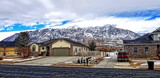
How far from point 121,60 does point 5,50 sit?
35768 mm

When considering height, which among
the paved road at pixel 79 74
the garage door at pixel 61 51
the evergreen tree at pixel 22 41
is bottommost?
the paved road at pixel 79 74

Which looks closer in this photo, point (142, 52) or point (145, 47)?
point (145, 47)

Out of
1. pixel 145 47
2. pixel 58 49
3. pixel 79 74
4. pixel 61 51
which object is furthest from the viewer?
pixel 58 49

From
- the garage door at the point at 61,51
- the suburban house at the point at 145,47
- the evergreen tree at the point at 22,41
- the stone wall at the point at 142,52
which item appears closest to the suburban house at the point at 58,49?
the garage door at the point at 61,51

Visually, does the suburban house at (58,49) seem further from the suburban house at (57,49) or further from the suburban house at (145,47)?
the suburban house at (145,47)

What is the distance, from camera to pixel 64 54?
3947 centimetres

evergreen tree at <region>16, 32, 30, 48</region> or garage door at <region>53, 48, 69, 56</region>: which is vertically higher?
evergreen tree at <region>16, 32, 30, 48</region>

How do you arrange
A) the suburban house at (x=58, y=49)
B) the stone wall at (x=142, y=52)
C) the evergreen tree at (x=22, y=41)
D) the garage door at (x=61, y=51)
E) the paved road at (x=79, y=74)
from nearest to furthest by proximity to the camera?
the paved road at (x=79, y=74) → the stone wall at (x=142, y=52) → the suburban house at (x=58, y=49) → the garage door at (x=61, y=51) → the evergreen tree at (x=22, y=41)

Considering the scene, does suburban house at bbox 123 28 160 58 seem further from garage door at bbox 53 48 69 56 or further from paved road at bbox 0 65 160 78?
garage door at bbox 53 48 69 56

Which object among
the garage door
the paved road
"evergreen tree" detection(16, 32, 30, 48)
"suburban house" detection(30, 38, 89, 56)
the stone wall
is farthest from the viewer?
"evergreen tree" detection(16, 32, 30, 48)

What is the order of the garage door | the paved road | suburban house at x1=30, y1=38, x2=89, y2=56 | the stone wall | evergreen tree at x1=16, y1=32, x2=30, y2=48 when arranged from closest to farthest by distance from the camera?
the paved road < the stone wall < suburban house at x1=30, y1=38, x2=89, y2=56 < the garage door < evergreen tree at x1=16, y1=32, x2=30, y2=48

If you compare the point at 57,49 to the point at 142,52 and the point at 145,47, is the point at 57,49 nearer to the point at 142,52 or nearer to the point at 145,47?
the point at 142,52

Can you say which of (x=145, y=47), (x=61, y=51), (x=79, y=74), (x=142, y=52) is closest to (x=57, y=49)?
(x=61, y=51)

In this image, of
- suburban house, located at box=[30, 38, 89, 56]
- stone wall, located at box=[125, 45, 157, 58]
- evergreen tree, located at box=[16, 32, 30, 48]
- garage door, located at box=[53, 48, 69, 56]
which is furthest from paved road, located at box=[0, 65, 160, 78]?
evergreen tree, located at box=[16, 32, 30, 48]
